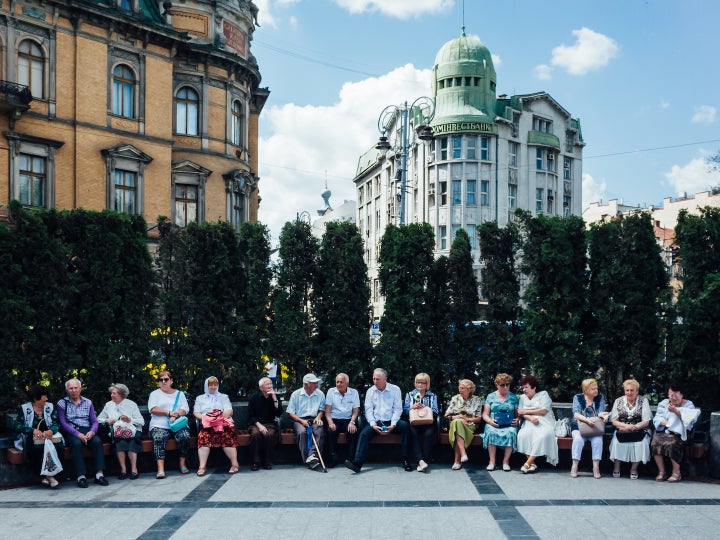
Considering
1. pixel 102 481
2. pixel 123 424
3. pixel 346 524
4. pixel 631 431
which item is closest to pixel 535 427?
pixel 631 431

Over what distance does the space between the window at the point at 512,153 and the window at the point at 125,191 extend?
130 feet

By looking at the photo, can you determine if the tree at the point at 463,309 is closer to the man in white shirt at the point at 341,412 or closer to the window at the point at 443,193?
the man in white shirt at the point at 341,412

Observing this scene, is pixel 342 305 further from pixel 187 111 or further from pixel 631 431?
pixel 187 111

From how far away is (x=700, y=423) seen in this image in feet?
35.6

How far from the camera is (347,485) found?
10.0 meters

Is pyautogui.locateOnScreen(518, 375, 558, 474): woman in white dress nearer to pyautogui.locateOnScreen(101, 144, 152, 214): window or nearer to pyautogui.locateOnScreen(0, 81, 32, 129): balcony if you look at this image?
pyautogui.locateOnScreen(0, 81, 32, 129): balcony

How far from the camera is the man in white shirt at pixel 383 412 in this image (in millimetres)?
11148

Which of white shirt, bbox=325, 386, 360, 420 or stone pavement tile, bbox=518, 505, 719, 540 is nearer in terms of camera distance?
stone pavement tile, bbox=518, 505, 719, 540

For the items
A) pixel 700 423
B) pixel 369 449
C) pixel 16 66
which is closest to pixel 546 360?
pixel 700 423

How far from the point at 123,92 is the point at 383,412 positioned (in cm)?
2285

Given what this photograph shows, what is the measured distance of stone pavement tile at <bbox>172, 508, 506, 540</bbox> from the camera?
769cm

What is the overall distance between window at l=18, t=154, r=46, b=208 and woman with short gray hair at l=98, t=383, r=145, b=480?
60.1 feet

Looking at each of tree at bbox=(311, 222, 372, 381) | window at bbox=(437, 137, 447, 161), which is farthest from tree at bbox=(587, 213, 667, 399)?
window at bbox=(437, 137, 447, 161)

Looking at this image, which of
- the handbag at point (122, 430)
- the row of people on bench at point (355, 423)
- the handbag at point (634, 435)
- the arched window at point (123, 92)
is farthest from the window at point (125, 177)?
the handbag at point (634, 435)
